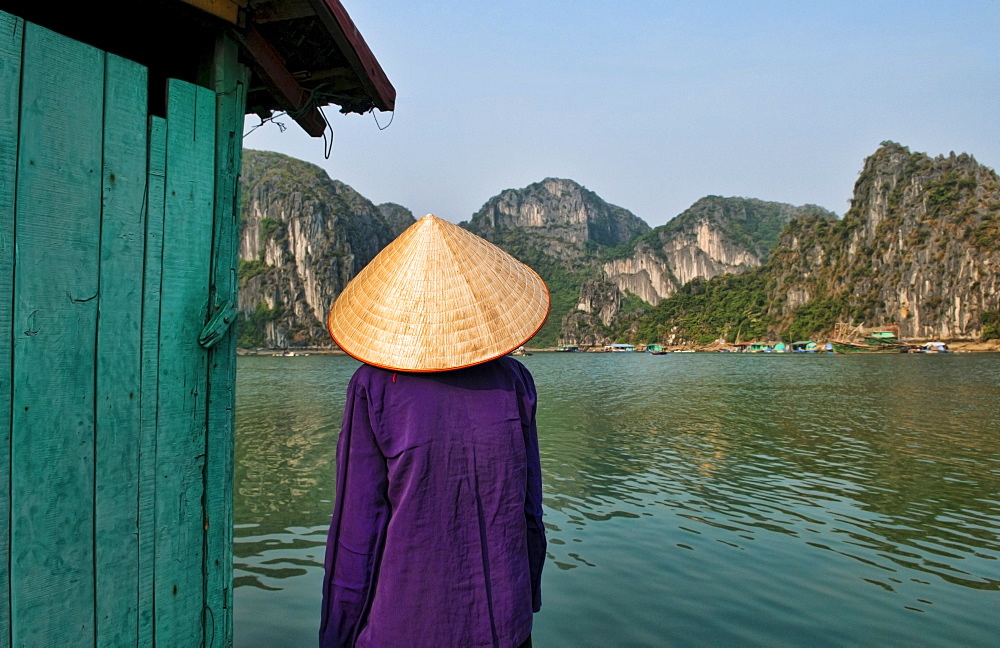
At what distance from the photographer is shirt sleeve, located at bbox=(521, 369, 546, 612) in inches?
68.1

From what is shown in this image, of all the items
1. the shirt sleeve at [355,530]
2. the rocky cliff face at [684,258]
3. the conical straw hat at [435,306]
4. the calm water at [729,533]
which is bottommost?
the calm water at [729,533]

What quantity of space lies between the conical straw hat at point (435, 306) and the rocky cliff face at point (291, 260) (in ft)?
375

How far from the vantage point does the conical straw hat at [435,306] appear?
62.2 inches

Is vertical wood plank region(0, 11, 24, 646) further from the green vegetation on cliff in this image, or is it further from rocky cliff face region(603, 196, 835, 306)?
rocky cliff face region(603, 196, 835, 306)

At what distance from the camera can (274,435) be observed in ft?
40.0

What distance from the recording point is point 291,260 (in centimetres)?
12038

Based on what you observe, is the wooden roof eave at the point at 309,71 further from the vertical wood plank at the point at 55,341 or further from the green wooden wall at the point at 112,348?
the vertical wood plank at the point at 55,341

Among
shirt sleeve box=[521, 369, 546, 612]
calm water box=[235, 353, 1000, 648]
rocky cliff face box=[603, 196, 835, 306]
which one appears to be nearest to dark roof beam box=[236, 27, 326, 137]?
shirt sleeve box=[521, 369, 546, 612]

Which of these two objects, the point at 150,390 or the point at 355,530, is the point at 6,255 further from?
the point at 355,530

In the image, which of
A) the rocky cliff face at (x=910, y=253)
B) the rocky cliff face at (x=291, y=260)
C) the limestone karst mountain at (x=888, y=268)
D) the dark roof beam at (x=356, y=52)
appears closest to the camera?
the dark roof beam at (x=356, y=52)

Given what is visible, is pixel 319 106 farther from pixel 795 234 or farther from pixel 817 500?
pixel 795 234

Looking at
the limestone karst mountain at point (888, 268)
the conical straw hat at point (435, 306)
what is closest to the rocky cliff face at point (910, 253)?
the limestone karst mountain at point (888, 268)

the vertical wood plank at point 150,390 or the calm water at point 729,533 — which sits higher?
the vertical wood plank at point 150,390

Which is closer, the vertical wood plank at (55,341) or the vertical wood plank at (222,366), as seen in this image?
the vertical wood plank at (55,341)
